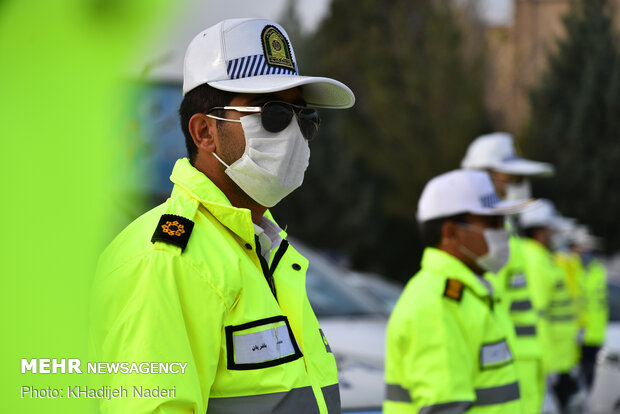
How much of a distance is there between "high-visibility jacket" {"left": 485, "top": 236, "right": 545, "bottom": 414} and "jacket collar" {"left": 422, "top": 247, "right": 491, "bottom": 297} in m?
1.18

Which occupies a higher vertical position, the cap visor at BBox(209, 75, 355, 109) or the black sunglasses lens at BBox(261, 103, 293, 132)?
the cap visor at BBox(209, 75, 355, 109)

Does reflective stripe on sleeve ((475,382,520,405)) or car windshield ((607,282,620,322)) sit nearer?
reflective stripe on sleeve ((475,382,520,405))

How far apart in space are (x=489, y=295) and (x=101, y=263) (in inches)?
93.3

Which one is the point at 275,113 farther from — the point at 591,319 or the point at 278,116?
the point at 591,319

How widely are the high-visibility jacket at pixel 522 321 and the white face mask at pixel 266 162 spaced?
9.26 feet

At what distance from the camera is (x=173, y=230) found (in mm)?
1651

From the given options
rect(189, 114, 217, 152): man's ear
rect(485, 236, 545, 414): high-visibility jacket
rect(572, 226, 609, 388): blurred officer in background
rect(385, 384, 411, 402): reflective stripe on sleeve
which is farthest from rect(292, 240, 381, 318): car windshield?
rect(572, 226, 609, 388): blurred officer in background

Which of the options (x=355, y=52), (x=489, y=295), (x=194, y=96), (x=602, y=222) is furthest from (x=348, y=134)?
(x=194, y=96)

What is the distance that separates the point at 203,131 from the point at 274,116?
0.17 meters

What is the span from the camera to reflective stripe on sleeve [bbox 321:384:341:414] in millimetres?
1862

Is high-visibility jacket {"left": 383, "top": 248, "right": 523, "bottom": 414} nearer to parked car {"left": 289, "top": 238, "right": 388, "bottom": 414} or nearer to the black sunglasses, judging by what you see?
parked car {"left": 289, "top": 238, "right": 388, "bottom": 414}

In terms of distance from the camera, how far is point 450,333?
307 cm

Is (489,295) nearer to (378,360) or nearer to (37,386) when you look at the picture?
(378,360)

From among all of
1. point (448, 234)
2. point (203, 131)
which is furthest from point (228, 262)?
point (448, 234)
